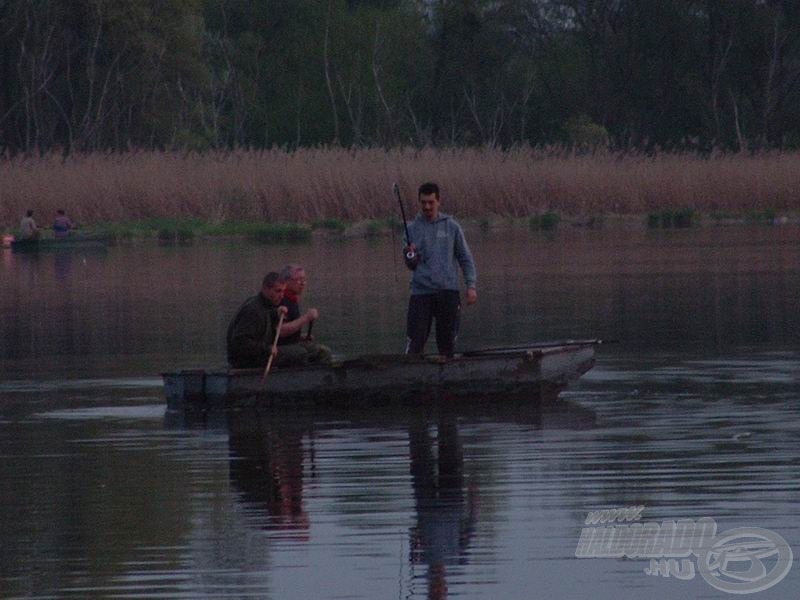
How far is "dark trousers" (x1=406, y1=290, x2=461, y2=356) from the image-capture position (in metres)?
15.7

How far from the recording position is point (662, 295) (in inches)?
1075

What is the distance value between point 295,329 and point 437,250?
121cm

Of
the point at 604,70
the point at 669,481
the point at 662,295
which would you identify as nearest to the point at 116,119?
the point at 604,70

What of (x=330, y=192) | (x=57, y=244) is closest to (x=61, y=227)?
(x=57, y=244)

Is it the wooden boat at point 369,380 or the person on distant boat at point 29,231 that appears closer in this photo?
the wooden boat at point 369,380

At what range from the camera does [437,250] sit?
1564 centimetres

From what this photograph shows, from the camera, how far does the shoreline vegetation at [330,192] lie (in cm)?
4719

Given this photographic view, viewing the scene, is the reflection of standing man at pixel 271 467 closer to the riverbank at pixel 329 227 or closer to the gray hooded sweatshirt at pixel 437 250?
the gray hooded sweatshirt at pixel 437 250

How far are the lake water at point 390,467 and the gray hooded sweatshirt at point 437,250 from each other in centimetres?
105

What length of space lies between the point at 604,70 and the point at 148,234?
30.0 m

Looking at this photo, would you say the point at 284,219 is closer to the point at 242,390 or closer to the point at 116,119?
the point at 116,119

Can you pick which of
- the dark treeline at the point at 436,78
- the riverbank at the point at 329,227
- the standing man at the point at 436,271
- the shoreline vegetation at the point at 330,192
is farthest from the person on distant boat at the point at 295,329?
the dark treeline at the point at 436,78
